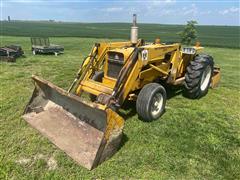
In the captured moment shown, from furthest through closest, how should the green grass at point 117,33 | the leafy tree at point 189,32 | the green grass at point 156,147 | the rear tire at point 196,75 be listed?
the green grass at point 117,33
the leafy tree at point 189,32
the rear tire at point 196,75
the green grass at point 156,147

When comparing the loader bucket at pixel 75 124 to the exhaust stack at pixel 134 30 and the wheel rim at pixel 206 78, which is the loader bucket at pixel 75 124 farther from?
the wheel rim at pixel 206 78

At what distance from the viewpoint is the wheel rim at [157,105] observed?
214 inches

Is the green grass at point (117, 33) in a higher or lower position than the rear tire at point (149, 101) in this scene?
Result: lower

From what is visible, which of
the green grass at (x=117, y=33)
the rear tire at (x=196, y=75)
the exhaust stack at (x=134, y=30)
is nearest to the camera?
the exhaust stack at (x=134, y=30)

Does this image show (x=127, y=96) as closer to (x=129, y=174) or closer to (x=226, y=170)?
(x=129, y=174)

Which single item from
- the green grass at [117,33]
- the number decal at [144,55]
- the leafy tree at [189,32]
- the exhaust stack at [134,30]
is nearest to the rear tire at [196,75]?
the exhaust stack at [134,30]

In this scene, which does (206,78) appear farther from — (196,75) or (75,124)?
(75,124)

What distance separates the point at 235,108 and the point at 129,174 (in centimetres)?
397

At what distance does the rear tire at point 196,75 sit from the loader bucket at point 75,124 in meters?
3.03

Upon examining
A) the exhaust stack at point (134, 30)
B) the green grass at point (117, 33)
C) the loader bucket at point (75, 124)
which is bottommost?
the green grass at point (117, 33)

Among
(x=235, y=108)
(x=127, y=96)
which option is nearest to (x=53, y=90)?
(x=127, y=96)

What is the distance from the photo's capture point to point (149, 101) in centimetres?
511

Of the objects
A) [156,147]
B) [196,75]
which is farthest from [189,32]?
[156,147]

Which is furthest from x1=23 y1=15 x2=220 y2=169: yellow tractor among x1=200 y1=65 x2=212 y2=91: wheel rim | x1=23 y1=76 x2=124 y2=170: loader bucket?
x1=200 y1=65 x2=212 y2=91: wheel rim
